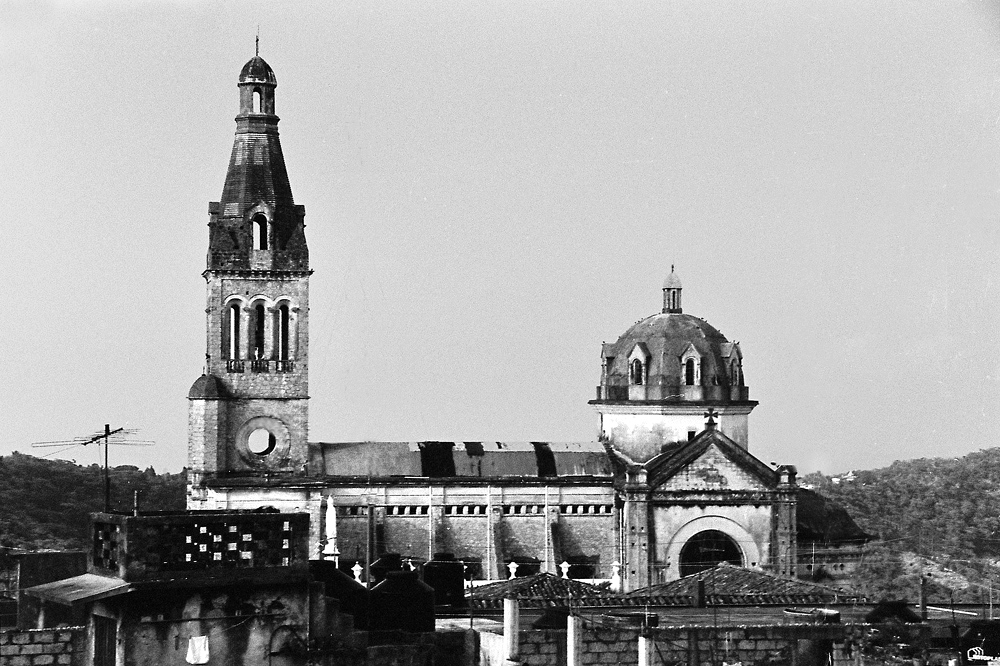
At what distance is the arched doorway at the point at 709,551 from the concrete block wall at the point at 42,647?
45.9 metres

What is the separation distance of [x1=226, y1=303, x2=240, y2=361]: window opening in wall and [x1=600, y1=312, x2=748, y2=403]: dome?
13109 mm

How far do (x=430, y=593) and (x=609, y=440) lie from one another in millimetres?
45519

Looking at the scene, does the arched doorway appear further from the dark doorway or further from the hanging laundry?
the dark doorway

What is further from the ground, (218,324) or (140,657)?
(218,324)

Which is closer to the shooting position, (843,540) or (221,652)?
(221,652)

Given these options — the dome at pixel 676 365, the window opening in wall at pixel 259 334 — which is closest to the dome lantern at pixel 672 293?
the dome at pixel 676 365

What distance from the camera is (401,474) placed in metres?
76.9

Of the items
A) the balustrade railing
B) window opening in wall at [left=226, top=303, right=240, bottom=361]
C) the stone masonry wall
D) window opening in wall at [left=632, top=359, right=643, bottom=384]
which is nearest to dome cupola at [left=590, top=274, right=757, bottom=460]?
window opening in wall at [left=632, top=359, right=643, bottom=384]

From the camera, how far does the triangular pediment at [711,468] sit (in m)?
77.1

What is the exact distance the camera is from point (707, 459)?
77.4 m

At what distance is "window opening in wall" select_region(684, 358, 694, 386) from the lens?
8062cm

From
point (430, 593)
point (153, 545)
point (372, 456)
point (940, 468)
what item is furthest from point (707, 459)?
point (940, 468)

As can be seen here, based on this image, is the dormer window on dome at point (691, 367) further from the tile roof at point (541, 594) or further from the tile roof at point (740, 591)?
the tile roof at point (740, 591)

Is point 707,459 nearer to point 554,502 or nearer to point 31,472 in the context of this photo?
point 554,502
